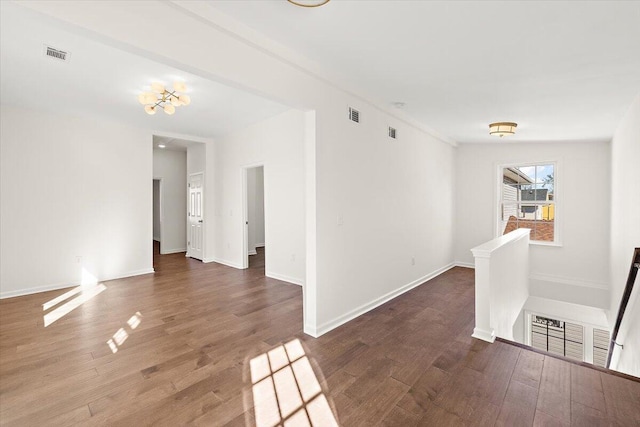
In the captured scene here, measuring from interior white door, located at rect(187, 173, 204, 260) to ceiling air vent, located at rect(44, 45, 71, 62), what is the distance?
13.5 ft

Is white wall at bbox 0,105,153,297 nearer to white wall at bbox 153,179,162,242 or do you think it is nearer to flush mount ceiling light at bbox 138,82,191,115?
flush mount ceiling light at bbox 138,82,191,115

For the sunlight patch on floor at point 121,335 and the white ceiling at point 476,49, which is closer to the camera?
the white ceiling at point 476,49

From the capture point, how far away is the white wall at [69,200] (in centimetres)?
438

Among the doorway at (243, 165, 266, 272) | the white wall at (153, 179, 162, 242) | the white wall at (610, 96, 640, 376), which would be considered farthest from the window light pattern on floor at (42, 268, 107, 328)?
the white wall at (610, 96, 640, 376)

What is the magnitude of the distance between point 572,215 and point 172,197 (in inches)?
356

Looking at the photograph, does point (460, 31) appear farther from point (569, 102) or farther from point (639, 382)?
point (639, 382)

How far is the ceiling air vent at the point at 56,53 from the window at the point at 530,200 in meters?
6.94

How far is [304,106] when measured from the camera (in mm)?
2936

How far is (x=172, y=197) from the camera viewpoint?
26.5 ft

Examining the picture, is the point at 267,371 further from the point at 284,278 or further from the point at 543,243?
the point at 543,243

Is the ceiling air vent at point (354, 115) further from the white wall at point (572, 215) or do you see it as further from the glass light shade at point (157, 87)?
the white wall at point (572, 215)

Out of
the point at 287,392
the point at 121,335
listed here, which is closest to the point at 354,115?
the point at 287,392

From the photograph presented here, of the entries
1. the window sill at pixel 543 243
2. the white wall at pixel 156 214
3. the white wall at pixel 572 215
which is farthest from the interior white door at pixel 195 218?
the window sill at pixel 543 243

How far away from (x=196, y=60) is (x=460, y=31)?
1931mm
